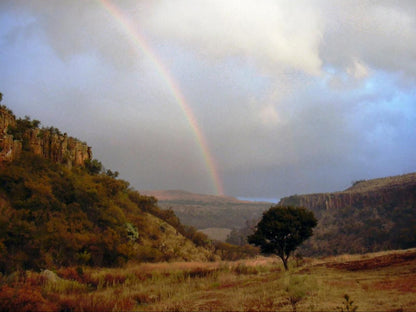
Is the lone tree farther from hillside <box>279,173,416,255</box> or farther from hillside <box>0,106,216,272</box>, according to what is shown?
hillside <box>279,173,416,255</box>

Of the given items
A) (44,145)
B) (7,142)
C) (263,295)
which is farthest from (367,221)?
(7,142)

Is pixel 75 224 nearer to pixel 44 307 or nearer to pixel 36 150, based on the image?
pixel 36 150

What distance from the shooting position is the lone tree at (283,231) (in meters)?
29.8

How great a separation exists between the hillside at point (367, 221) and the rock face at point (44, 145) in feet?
174

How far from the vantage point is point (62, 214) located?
3591 cm

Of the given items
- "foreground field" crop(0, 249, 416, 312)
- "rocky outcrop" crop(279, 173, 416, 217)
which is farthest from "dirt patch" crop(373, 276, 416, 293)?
"rocky outcrop" crop(279, 173, 416, 217)

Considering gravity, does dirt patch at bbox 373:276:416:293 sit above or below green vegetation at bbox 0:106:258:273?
below

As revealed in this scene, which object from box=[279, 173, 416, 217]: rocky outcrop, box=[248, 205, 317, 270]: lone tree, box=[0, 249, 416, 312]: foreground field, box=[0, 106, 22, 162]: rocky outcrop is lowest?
box=[0, 249, 416, 312]: foreground field

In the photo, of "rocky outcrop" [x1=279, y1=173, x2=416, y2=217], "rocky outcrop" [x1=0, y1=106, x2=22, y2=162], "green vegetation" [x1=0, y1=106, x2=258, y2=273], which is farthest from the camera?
"rocky outcrop" [x1=279, y1=173, x2=416, y2=217]

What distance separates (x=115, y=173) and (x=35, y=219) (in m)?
24.1

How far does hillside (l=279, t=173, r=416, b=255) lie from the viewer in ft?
219

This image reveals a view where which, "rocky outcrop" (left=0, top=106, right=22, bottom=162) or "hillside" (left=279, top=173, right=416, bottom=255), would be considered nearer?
"rocky outcrop" (left=0, top=106, right=22, bottom=162)

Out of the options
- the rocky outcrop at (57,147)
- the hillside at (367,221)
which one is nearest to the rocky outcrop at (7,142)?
the rocky outcrop at (57,147)

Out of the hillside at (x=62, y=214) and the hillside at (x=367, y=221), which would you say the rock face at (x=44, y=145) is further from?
the hillside at (x=367, y=221)
